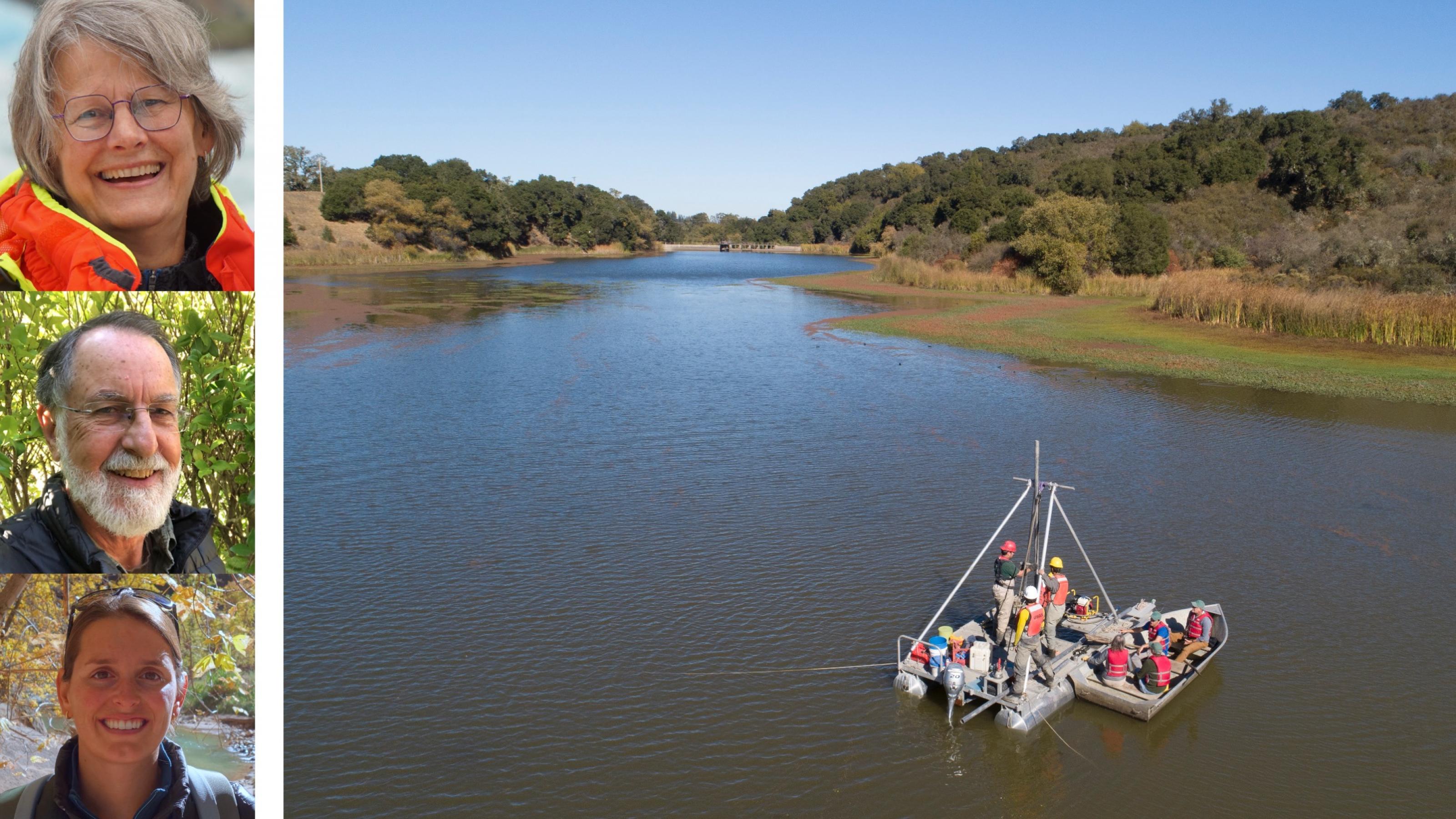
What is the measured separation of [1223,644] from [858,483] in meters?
7.78

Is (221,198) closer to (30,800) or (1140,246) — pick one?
(30,800)

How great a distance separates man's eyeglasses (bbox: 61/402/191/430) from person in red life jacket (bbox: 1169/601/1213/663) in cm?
1164

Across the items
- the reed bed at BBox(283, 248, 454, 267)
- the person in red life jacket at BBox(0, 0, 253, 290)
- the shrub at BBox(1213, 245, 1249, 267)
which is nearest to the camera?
the person in red life jacket at BBox(0, 0, 253, 290)

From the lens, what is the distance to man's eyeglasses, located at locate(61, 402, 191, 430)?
2.99 metres

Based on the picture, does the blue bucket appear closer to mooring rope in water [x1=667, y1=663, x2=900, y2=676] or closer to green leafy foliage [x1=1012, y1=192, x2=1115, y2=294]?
mooring rope in water [x1=667, y1=663, x2=900, y2=676]

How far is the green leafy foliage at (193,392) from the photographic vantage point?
3.06 meters

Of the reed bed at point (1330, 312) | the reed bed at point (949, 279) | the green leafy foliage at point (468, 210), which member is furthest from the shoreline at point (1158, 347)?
the green leafy foliage at point (468, 210)

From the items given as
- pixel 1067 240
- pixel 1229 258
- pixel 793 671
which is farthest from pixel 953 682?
pixel 1229 258

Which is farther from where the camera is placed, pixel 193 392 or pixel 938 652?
pixel 938 652

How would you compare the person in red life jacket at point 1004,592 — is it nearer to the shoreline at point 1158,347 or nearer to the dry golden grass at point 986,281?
the shoreline at point 1158,347

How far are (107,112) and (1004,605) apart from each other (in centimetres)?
1038

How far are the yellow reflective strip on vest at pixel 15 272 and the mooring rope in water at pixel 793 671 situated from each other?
941cm

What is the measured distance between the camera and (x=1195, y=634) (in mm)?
12031

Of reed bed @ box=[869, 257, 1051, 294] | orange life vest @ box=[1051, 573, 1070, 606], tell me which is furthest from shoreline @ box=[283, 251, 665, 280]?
orange life vest @ box=[1051, 573, 1070, 606]
